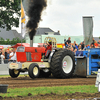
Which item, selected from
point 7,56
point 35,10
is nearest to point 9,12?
point 7,56

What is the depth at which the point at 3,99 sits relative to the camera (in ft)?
22.8

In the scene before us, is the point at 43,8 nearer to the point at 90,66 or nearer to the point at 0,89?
the point at 90,66

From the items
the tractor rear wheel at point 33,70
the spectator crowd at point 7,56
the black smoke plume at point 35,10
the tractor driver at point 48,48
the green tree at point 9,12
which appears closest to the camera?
the tractor rear wheel at point 33,70

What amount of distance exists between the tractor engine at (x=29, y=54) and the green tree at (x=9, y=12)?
22.8 m

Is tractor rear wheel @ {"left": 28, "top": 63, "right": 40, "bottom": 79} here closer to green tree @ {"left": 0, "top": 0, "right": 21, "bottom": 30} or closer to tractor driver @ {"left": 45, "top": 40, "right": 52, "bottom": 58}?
tractor driver @ {"left": 45, "top": 40, "right": 52, "bottom": 58}

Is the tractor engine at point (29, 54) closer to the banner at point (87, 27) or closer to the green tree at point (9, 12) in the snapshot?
the banner at point (87, 27)

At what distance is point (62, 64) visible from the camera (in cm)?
1416

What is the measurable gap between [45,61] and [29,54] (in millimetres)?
925

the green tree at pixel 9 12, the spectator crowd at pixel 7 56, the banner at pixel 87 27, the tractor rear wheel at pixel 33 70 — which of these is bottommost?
the tractor rear wheel at pixel 33 70

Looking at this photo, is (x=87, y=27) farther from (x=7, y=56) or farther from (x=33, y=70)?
(x=7, y=56)

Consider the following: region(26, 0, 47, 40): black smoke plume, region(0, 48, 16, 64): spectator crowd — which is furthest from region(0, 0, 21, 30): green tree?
region(26, 0, 47, 40): black smoke plume

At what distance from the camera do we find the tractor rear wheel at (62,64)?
13844 millimetres

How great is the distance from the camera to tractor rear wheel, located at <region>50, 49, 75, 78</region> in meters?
13.8

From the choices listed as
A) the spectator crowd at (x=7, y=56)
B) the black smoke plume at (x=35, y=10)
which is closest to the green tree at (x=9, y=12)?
the spectator crowd at (x=7, y=56)
